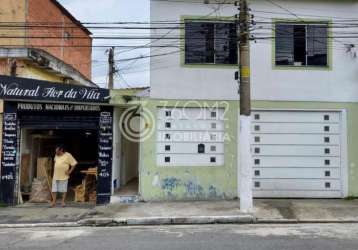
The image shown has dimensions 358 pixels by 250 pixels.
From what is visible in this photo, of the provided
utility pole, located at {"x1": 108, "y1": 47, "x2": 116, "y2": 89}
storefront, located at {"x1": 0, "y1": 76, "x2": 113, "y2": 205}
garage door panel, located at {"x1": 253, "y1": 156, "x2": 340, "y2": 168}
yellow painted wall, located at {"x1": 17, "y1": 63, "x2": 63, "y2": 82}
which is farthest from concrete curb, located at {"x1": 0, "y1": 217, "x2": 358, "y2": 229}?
utility pole, located at {"x1": 108, "y1": 47, "x2": 116, "y2": 89}

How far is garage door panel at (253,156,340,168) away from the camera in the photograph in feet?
44.4

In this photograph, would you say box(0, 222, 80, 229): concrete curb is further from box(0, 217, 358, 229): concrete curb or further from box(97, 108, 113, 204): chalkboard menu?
box(97, 108, 113, 204): chalkboard menu

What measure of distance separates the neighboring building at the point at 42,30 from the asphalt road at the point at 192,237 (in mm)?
7473

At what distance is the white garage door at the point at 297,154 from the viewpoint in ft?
44.3

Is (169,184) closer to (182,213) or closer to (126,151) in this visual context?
(182,213)

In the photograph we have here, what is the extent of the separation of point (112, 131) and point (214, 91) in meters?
3.42

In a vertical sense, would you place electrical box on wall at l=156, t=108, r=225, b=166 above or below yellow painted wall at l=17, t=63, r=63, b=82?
below

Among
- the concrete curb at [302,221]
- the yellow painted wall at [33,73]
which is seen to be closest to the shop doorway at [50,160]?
the yellow painted wall at [33,73]

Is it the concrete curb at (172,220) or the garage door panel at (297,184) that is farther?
the garage door panel at (297,184)

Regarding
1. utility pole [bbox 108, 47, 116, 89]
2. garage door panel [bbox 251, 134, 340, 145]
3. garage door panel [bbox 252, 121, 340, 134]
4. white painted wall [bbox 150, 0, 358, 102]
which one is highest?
utility pole [bbox 108, 47, 116, 89]

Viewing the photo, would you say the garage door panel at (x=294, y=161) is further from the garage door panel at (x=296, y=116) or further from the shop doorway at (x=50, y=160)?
the shop doorway at (x=50, y=160)

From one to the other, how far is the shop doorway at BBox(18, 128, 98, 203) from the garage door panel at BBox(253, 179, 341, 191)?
530 cm

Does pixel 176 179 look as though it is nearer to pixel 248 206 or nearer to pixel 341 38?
pixel 248 206

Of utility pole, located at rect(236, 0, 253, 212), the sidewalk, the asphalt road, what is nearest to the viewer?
the asphalt road
